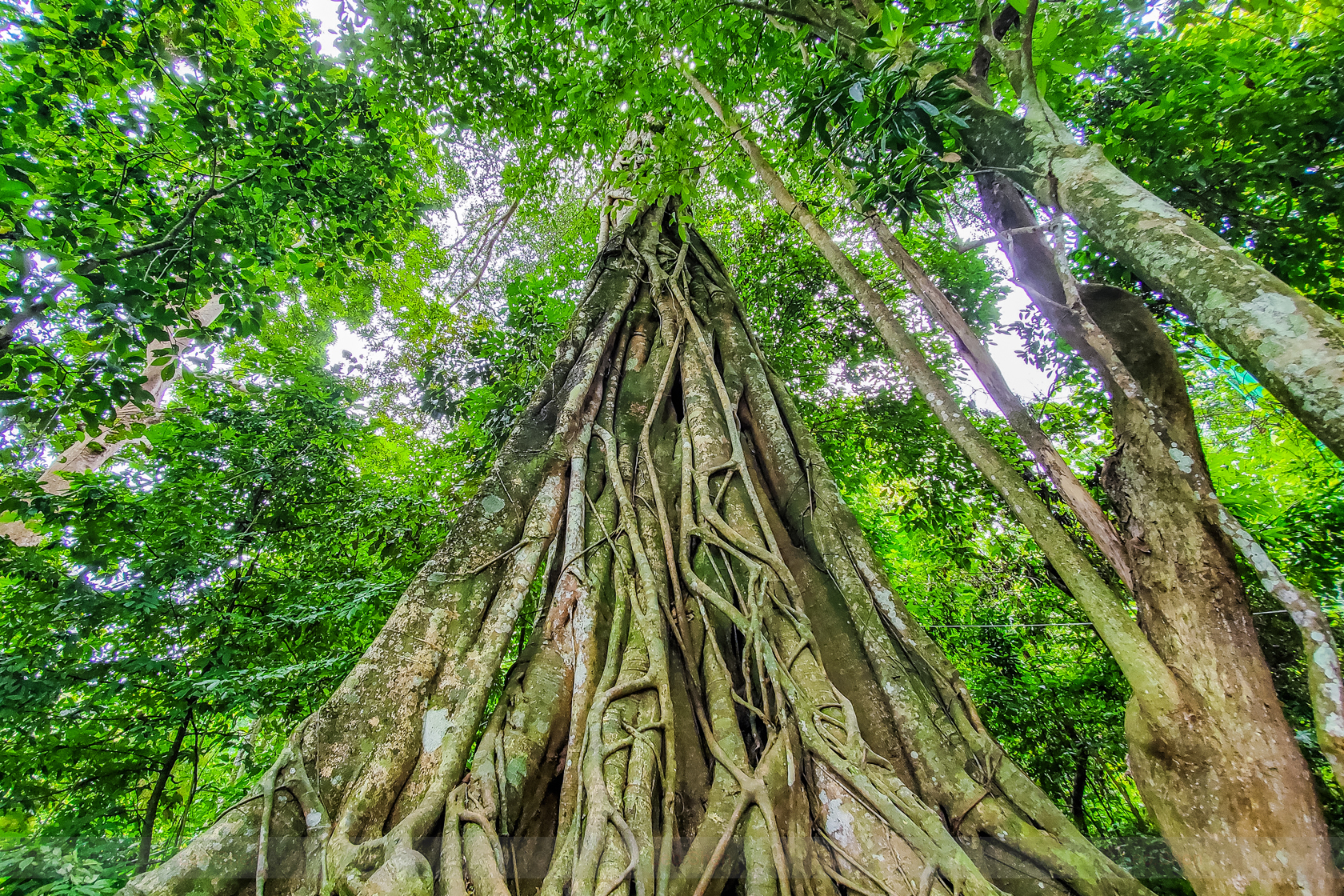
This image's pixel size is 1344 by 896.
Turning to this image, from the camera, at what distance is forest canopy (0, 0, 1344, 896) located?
1.43 metres

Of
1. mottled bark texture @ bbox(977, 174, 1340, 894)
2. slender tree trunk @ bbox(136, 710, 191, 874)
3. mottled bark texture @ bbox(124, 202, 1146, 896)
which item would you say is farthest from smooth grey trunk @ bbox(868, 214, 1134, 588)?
slender tree trunk @ bbox(136, 710, 191, 874)

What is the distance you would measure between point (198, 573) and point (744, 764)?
3.41 meters

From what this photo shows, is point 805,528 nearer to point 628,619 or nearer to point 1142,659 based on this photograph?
point 628,619

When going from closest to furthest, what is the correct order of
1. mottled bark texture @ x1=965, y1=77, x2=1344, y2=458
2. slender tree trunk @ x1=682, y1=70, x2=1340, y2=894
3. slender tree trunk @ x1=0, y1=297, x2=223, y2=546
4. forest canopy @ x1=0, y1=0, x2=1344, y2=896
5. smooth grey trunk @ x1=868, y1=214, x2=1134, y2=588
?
mottled bark texture @ x1=965, y1=77, x2=1344, y2=458, slender tree trunk @ x1=682, y1=70, x2=1340, y2=894, forest canopy @ x1=0, y1=0, x2=1344, y2=896, smooth grey trunk @ x1=868, y1=214, x2=1134, y2=588, slender tree trunk @ x1=0, y1=297, x2=223, y2=546

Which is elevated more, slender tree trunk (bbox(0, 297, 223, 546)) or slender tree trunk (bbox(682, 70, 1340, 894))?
slender tree trunk (bbox(0, 297, 223, 546))

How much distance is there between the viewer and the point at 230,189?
2678 mm

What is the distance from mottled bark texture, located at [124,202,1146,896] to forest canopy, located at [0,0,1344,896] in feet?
0.05

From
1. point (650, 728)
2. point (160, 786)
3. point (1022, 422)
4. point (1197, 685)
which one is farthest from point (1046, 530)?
point (160, 786)

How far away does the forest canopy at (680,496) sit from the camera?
1.43 m

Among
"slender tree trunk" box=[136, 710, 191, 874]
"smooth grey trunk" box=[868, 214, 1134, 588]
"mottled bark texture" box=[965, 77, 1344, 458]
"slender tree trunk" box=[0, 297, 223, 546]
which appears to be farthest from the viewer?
"slender tree trunk" box=[136, 710, 191, 874]

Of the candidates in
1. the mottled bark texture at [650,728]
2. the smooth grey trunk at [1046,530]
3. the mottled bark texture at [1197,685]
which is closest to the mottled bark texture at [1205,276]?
the mottled bark texture at [1197,685]

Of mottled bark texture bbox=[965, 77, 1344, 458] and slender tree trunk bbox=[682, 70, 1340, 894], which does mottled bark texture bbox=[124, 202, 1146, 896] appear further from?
mottled bark texture bbox=[965, 77, 1344, 458]

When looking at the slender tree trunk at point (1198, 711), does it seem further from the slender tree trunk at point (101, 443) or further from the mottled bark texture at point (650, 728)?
the slender tree trunk at point (101, 443)

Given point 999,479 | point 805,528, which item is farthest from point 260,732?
point 999,479
